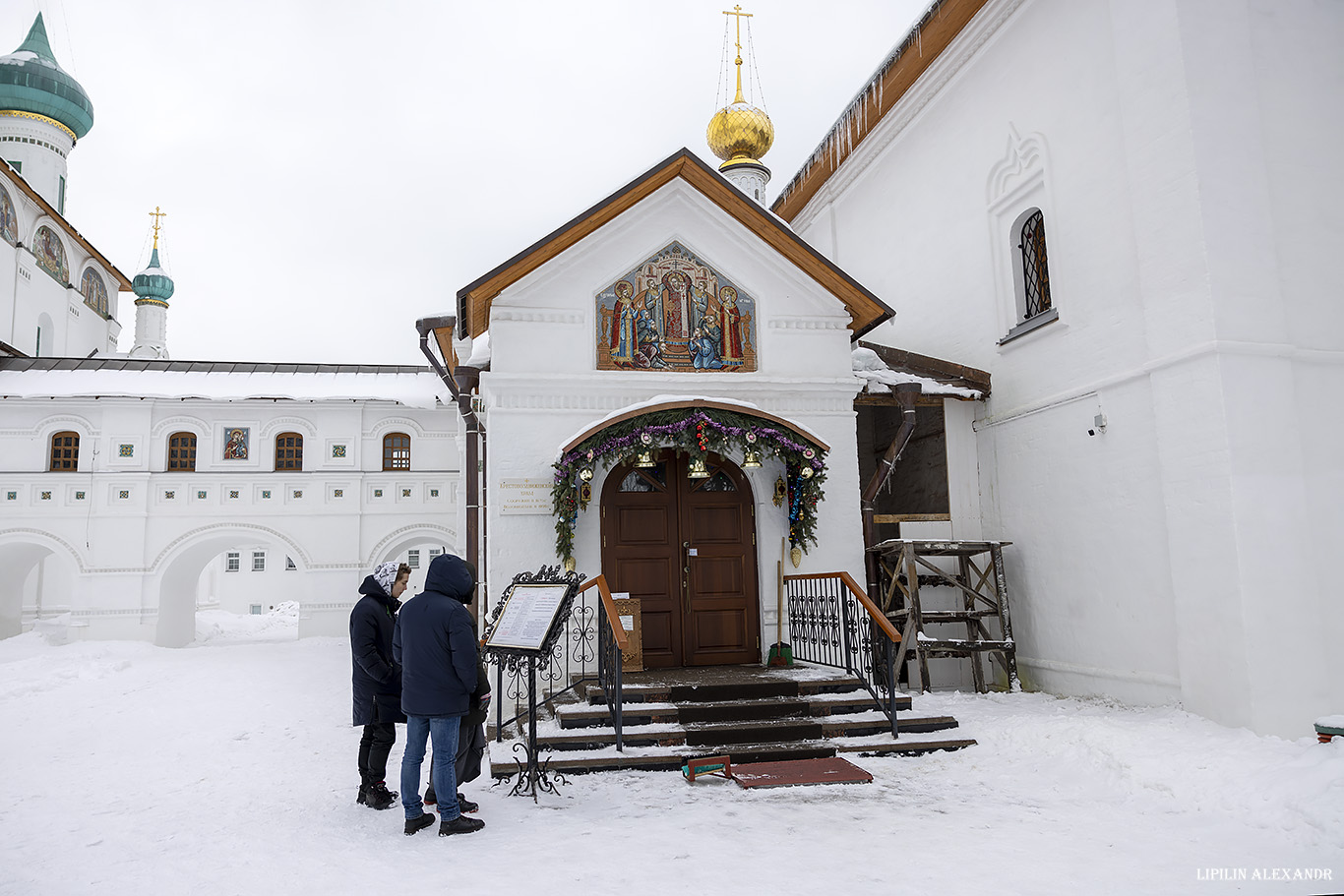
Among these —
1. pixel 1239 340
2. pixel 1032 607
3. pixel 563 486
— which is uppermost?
pixel 1239 340

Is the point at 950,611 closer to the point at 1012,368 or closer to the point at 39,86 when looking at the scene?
the point at 1012,368

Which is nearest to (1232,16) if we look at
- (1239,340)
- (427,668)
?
(1239,340)

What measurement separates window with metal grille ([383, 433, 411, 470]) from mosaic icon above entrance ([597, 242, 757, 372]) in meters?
12.7

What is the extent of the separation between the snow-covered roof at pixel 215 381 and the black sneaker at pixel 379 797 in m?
14.8

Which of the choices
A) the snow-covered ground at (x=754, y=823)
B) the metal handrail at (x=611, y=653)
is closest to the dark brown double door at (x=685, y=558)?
the metal handrail at (x=611, y=653)

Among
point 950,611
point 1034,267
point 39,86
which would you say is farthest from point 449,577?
point 39,86

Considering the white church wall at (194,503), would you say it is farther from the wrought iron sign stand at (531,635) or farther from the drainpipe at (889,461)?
the wrought iron sign stand at (531,635)

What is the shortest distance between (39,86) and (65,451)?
46.2 feet

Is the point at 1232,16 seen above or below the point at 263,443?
above

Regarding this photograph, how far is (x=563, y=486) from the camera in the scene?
29.1 feet

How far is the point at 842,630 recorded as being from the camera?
8.78m

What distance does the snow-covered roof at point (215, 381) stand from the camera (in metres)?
19.5

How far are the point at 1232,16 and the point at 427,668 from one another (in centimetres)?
888

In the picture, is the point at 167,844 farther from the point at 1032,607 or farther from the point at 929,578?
the point at 1032,607
